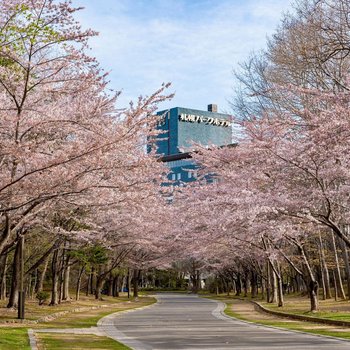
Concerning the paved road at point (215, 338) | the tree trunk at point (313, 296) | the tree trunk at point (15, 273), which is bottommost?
the paved road at point (215, 338)

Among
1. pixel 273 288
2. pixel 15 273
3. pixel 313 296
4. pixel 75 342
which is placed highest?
pixel 273 288

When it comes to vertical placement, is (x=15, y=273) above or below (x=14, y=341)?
above

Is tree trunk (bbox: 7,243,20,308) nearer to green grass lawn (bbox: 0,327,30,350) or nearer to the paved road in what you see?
the paved road

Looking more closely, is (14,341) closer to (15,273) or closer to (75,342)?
(75,342)

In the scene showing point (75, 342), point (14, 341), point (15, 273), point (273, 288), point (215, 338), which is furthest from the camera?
point (273, 288)

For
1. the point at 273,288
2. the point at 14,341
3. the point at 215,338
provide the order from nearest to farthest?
the point at 14,341
the point at 215,338
the point at 273,288

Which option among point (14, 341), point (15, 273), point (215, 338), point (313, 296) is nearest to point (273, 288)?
point (313, 296)

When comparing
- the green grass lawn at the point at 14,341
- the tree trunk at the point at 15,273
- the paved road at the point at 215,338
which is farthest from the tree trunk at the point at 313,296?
the green grass lawn at the point at 14,341

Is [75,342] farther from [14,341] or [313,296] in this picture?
[313,296]

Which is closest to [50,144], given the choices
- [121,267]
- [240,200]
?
[240,200]

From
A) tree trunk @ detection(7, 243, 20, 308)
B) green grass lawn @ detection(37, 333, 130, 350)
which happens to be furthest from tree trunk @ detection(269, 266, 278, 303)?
green grass lawn @ detection(37, 333, 130, 350)

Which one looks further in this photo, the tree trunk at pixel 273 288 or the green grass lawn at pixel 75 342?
the tree trunk at pixel 273 288

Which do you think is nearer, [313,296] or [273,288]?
[313,296]

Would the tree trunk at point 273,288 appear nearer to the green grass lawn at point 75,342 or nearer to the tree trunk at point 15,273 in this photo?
the tree trunk at point 15,273
